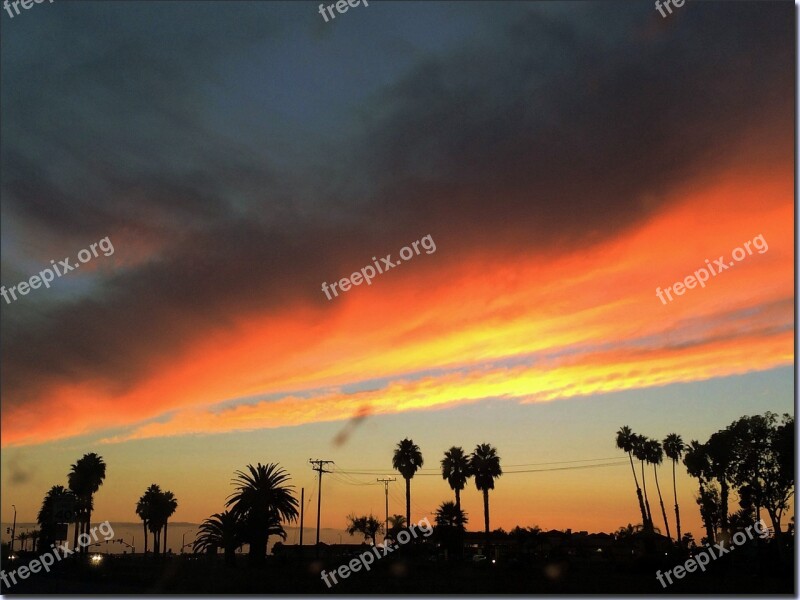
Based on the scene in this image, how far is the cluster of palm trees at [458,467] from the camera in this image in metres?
83.2

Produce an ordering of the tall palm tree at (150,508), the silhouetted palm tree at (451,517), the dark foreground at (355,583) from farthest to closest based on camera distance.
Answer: the tall palm tree at (150,508) → the silhouetted palm tree at (451,517) → the dark foreground at (355,583)

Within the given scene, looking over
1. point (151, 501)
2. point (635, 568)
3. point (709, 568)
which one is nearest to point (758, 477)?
point (709, 568)

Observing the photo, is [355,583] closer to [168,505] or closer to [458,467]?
[458,467]

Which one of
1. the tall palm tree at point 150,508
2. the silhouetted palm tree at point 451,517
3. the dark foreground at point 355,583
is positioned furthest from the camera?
the tall palm tree at point 150,508

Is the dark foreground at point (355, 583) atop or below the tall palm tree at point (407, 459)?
below

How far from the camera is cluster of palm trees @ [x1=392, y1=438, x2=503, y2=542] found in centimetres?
8319

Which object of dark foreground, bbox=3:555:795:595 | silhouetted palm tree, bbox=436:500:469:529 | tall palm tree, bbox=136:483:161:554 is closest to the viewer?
dark foreground, bbox=3:555:795:595

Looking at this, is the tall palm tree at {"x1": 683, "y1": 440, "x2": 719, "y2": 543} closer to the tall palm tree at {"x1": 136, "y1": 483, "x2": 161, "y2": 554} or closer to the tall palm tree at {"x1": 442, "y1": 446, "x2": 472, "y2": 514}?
the tall palm tree at {"x1": 442, "y1": 446, "x2": 472, "y2": 514}

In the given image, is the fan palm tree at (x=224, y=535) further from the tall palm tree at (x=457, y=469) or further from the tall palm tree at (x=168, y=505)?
the tall palm tree at (x=168, y=505)

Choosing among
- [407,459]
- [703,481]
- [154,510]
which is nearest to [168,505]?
[154,510]

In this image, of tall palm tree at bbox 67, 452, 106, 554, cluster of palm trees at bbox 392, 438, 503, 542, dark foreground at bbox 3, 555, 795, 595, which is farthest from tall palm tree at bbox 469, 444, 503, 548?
tall palm tree at bbox 67, 452, 106, 554

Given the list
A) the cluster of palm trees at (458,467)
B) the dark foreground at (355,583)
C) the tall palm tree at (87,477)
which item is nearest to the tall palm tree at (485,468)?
the cluster of palm trees at (458,467)

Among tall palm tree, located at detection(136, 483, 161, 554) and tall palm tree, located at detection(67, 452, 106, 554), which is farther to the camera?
tall palm tree, located at detection(136, 483, 161, 554)

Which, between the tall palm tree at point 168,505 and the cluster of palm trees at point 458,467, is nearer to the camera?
the cluster of palm trees at point 458,467
